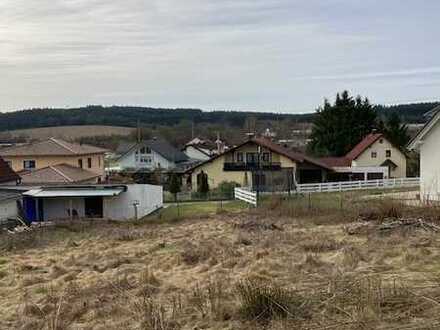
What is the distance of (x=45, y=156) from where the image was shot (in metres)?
53.5

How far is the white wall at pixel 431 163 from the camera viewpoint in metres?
26.1

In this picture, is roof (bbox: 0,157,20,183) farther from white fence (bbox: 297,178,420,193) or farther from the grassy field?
the grassy field

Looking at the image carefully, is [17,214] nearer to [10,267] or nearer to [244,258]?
[10,267]

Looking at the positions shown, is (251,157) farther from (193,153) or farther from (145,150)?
(193,153)

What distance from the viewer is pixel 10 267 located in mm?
13367

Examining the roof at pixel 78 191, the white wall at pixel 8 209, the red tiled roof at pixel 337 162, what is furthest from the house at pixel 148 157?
the white wall at pixel 8 209

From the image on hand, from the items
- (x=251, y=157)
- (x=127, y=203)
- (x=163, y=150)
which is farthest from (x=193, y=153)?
(x=127, y=203)

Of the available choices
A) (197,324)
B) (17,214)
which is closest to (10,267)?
(197,324)

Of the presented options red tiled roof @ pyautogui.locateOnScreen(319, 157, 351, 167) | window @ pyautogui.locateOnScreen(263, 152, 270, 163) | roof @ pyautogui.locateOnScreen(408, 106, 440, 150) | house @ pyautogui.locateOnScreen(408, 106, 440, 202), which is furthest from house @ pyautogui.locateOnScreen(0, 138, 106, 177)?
house @ pyautogui.locateOnScreen(408, 106, 440, 202)

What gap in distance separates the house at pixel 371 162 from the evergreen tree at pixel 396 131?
1692mm

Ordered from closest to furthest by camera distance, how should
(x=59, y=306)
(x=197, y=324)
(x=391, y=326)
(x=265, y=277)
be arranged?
(x=391, y=326)
(x=197, y=324)
(x=59, y=306)
(x=265, y=277)

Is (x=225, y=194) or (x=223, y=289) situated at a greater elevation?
(x=223, y=289)

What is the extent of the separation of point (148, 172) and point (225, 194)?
74.6 ft

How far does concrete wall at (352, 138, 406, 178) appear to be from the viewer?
6022 cm
